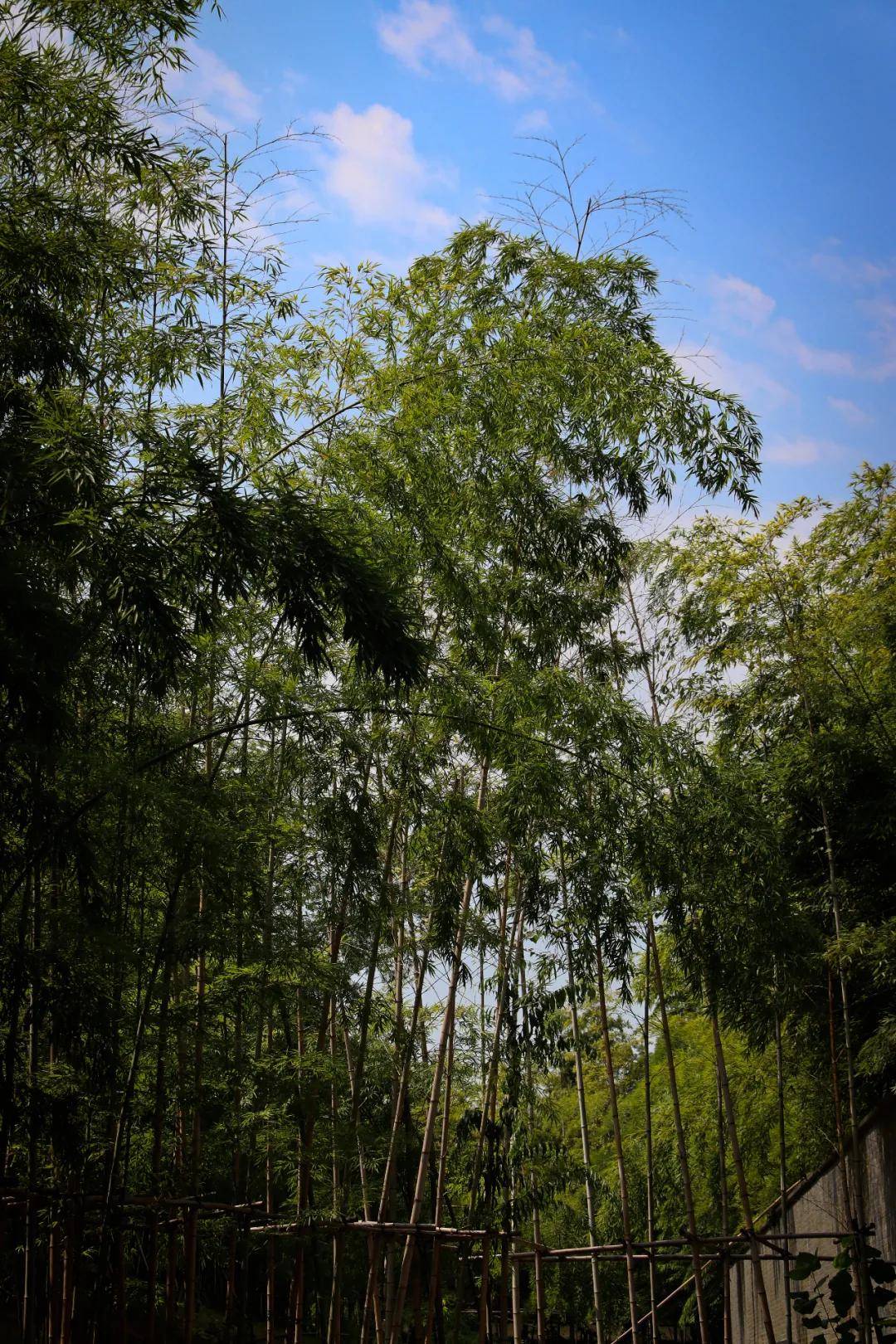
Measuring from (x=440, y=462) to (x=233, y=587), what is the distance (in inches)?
78.9

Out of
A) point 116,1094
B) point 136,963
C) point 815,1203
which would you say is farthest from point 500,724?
point 815,1203

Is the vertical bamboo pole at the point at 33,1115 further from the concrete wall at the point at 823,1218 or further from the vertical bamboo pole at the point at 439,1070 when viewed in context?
the concrete wall at the point at 823,1218

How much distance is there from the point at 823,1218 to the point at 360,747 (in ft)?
16.2

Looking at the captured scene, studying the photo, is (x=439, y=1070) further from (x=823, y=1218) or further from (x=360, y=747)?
(x=823, y=1218)

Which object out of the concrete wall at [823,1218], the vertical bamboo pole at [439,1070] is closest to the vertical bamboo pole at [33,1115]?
the vertical bamboo pole at [439,1070]

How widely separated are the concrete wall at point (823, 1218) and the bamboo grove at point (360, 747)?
8.2 inches

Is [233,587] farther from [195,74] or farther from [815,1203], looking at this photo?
[815,1203]

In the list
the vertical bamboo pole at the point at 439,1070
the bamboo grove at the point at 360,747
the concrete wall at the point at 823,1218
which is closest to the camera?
the bamboo grove at the point at 360,747

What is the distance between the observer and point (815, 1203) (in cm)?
771

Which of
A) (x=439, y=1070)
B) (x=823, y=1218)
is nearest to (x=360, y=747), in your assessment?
(x=439, y=1070)

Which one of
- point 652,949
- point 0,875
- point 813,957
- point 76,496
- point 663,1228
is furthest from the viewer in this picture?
point 663,1228

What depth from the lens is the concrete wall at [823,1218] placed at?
23.2 feet

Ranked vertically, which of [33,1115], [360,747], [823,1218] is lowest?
[823,1218]

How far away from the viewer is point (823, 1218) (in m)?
7.67
